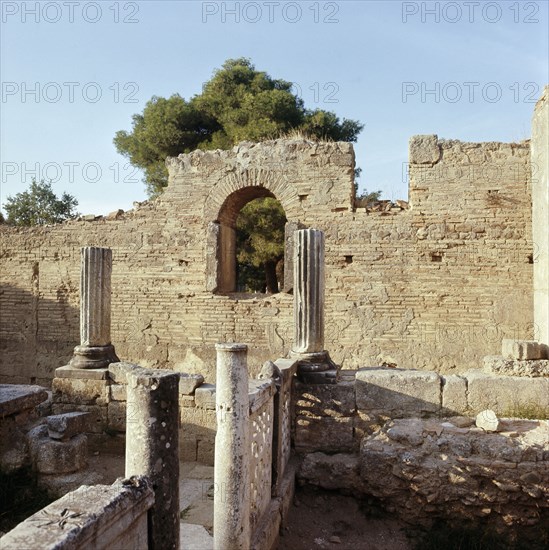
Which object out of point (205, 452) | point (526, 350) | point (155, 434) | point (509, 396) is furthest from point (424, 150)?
point (155, 434)

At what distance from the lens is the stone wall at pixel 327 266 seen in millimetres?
8953

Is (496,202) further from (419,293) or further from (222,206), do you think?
(222,206)

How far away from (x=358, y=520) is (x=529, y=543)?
66.2 inches

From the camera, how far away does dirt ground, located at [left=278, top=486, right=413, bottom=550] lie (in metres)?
4.95

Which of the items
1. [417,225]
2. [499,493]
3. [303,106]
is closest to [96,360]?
[499,493]

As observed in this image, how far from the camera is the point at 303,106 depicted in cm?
1973

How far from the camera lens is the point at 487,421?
5.36 metres

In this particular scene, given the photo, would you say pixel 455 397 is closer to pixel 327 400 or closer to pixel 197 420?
pixel 327 400

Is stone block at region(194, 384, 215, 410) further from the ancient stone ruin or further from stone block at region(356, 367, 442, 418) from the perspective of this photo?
stone block at region(356, 367, 442, 418)

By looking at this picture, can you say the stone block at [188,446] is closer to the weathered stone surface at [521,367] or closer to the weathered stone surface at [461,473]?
the weathered stone surface at [461,473]

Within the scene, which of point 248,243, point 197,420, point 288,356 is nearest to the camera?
point 197,420

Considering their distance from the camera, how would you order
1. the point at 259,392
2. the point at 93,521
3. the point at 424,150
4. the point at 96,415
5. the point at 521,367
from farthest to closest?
the point at 424,150
the point at 96,415
the point at 521,367
the point at 259,392
the point at 93,521

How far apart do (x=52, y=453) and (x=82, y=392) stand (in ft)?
4.90

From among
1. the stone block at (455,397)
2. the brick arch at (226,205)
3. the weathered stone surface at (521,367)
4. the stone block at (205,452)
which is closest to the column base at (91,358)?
the stone block at (205,452)
